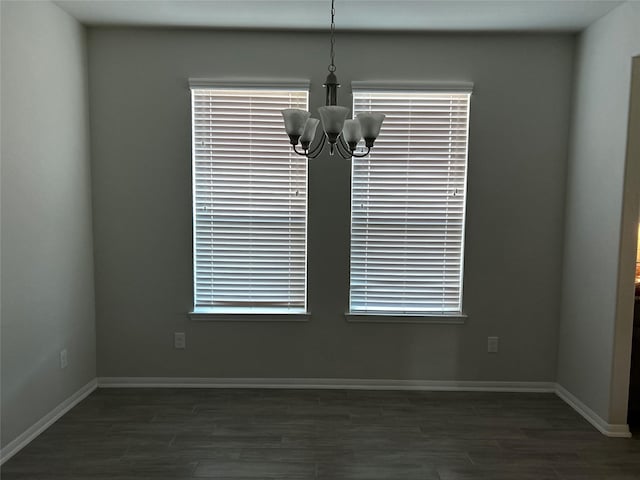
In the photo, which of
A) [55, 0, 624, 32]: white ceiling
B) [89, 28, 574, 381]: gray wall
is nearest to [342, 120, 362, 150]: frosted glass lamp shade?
[55, 0, 624, 32]: white ceiling

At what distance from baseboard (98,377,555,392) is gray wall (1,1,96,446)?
41 centimetres

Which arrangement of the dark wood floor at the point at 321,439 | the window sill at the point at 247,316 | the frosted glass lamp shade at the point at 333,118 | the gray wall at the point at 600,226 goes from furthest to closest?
the window sill at the point at 247,316 < the gray wall at the point at 600,226 < the dark wood floor at the point at 321,439 < the frosted glass lamp shade at the point at 333,118

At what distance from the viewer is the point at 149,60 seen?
12.0ft

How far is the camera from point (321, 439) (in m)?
3.06

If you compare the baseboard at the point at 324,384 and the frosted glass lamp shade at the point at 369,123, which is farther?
the baseboard at the point at 324,384

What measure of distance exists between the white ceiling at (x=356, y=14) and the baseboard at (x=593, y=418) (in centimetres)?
280

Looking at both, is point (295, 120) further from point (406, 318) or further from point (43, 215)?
point (406, 318)

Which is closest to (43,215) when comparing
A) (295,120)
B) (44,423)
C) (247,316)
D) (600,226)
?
(44,423)

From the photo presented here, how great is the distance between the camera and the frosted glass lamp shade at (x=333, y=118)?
6.86ft

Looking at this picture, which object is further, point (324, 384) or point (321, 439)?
point (324, 384)

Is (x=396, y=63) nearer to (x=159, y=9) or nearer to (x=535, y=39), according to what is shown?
(x=535, y=39)

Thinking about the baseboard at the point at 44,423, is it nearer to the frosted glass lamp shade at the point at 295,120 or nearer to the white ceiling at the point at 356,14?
the frosted glass lamp shade at the point at 295,120

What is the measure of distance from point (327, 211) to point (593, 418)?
8.05 ft

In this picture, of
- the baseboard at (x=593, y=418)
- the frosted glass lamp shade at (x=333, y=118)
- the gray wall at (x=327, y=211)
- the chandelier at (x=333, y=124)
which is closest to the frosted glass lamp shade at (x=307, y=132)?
the chandelier at (x=333, y=124)
